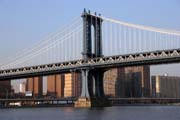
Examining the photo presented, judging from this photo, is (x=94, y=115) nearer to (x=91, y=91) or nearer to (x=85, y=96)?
(x=85, y=96)

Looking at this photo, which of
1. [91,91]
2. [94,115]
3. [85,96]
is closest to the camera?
[94,115]

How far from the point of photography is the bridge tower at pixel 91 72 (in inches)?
4208

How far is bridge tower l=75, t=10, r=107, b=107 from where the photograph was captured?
4208 inches

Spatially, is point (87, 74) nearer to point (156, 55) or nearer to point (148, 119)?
point (156, 55)

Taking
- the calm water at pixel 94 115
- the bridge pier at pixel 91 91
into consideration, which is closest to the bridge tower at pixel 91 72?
the bridge pier at pixel 91 91

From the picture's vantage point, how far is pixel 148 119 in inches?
2334

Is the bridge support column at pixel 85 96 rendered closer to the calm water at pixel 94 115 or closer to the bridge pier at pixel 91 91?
the bridge pier at pixel 91 91

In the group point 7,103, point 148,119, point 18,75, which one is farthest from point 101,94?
point 7,103

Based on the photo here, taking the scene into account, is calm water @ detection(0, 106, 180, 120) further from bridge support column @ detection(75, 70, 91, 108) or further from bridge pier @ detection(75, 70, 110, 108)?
bridge pier @ detection(75, 70, 110, 108)

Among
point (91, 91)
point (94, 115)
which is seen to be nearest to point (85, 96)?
point (91, 91)

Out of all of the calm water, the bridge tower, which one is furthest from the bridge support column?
the calm water

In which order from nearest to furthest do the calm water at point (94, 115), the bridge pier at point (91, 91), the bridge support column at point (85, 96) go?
the calm water at point (94, 115) < the bridge support column at point (85, 96) < the bridge pier at point (91, 91)

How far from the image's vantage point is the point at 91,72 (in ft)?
361

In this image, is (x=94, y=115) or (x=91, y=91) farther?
(x=91, y=91)
